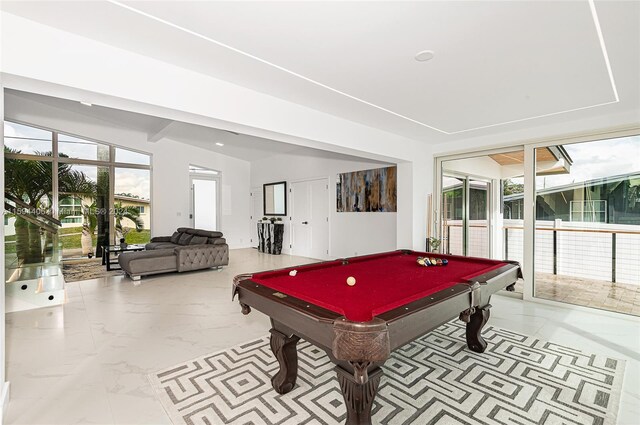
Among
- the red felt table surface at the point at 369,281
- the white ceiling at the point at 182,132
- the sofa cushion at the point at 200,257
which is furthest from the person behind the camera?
the white ceiling at the point at 182,132

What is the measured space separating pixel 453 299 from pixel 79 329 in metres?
3.70

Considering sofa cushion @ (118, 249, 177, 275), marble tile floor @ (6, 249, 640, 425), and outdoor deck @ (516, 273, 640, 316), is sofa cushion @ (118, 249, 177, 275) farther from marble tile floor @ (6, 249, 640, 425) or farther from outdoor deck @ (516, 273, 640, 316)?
outdoor deck @ (516, 273, 640, 316)

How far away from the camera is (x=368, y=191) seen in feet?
20.8

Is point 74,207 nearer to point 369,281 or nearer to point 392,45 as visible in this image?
point 369,281

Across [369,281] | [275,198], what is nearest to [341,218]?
[275,198]

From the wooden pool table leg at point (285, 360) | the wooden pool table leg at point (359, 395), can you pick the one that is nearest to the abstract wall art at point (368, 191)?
the wooden pool table leg at point (285, 360)

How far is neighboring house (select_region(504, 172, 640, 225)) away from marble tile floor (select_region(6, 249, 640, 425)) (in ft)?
3.93

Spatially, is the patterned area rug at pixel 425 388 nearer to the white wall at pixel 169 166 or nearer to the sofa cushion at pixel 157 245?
the sofa cushion at pixel 157 245

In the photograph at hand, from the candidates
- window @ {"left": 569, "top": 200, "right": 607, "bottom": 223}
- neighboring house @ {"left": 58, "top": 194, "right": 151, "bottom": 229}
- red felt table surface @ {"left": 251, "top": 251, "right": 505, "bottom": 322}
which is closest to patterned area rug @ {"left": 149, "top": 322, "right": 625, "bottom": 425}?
red felt table surface @ {"left": 251, "top": 251, "right": 505, "bottom": 322}

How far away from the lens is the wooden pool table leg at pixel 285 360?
6.80 ft

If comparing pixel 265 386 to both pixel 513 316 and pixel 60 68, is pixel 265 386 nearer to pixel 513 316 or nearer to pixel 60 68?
pixel 60 68

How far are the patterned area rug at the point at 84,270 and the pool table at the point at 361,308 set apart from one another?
198 inches

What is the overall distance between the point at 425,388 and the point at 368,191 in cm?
451

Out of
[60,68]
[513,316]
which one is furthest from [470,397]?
[60,68]
